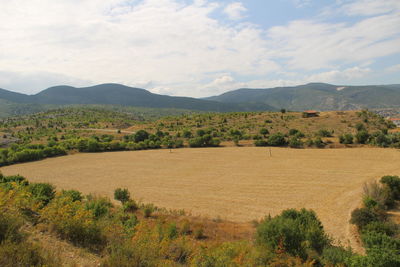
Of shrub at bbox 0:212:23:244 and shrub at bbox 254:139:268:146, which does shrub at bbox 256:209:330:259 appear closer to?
shrub at bbox 0:212:23:244

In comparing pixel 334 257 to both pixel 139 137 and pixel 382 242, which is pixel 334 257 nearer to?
pixel 382 242

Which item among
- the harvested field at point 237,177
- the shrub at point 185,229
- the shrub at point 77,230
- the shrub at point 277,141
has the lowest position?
the harvested field at point 237,177

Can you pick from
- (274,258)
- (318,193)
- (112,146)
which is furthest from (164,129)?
(274,258)

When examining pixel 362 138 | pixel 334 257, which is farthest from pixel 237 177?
pixel 362 138

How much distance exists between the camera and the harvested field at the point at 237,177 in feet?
58.5

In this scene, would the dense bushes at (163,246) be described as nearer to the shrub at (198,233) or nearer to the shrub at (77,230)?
the shrub at (77,230)

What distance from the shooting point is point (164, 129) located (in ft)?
231

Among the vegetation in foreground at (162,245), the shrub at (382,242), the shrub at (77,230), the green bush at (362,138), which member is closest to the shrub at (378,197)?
the vegetation in foreground at (162,245)

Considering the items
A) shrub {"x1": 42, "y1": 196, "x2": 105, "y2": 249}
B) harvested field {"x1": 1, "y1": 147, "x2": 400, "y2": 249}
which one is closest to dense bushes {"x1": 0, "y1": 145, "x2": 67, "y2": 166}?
harvested field {"x1": 1, "y1": 147, "x2": 400, "y2": 249}

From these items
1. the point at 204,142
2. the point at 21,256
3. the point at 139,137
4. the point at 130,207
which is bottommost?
the point at 130,207

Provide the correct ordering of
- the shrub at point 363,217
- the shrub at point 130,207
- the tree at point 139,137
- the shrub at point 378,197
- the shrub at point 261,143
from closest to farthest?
1. the shrub at point 363,217
2. the shrub at point 378,197
3. the shrub at point 130,207
4. the shrub at point 261,143
5. the tree at point 139,137

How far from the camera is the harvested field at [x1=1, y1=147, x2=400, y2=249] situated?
58.5ft

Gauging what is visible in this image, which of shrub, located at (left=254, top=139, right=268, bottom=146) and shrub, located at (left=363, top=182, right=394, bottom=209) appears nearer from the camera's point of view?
shrub, located at (left=363, top=182, right=394, bottom=209)

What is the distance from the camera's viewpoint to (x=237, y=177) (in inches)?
1009
